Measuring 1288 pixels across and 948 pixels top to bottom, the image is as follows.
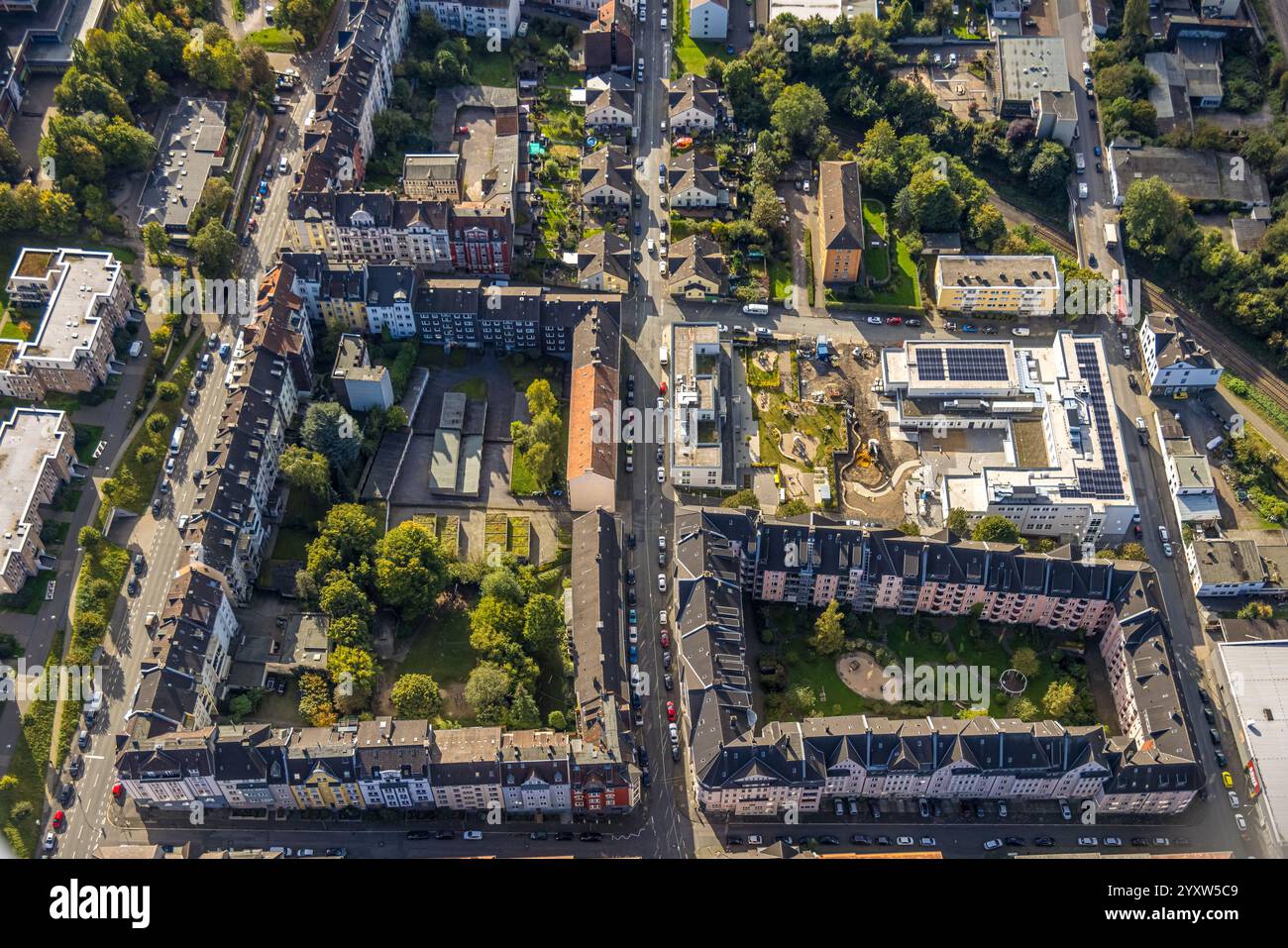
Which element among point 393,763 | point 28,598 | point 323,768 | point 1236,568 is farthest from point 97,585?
point 1236,568

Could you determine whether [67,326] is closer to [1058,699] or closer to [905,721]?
[905,721]

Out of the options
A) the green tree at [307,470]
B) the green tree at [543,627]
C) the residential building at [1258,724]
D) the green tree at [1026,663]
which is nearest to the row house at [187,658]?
the green tree at [307,470]

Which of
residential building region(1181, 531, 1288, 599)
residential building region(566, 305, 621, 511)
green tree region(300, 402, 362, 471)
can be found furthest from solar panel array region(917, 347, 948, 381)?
green tree region(300, 402, 362, 471)

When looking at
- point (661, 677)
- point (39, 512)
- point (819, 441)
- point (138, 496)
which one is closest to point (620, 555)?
point (661, 677)

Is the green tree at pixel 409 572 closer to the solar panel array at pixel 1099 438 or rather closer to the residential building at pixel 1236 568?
the solar panel array at pixel 1099 438

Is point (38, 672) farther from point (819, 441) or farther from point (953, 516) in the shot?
point (953, 516)
